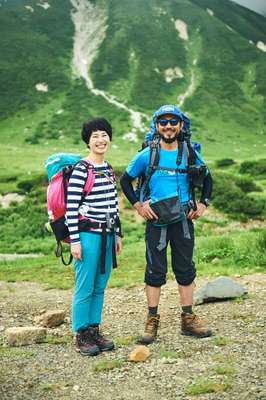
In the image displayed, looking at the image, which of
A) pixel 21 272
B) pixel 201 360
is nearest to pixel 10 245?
pixel 21 272

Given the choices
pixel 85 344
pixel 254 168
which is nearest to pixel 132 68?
pixel 254 168

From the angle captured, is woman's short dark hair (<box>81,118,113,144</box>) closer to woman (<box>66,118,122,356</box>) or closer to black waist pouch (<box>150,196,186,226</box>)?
woman (<box>66,118,122,356</box>)

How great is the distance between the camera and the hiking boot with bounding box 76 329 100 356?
20.6ft

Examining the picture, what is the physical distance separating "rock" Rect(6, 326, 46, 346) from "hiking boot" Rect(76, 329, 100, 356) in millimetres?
759

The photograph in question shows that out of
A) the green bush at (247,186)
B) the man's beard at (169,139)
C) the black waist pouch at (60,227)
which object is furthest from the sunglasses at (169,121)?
the green bush at (247,186)

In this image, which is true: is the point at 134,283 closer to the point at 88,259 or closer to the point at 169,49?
the point at 88,259

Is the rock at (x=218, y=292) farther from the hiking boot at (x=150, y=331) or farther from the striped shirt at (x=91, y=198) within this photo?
the striped shirt at (x=91, y=198)

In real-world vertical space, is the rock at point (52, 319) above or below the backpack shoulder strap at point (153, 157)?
below

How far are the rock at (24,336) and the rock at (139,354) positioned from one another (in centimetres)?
154

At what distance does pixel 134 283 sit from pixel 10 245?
10313 millimetres

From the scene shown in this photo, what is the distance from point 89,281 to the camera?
628cm

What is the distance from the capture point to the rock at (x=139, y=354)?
234 inches

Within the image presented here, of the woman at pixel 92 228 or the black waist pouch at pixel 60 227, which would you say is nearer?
the woman at pixel 92 228

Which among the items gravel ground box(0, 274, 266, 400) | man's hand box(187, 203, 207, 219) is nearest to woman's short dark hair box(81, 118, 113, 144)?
man's hand box(187, 203, 207, 219)
